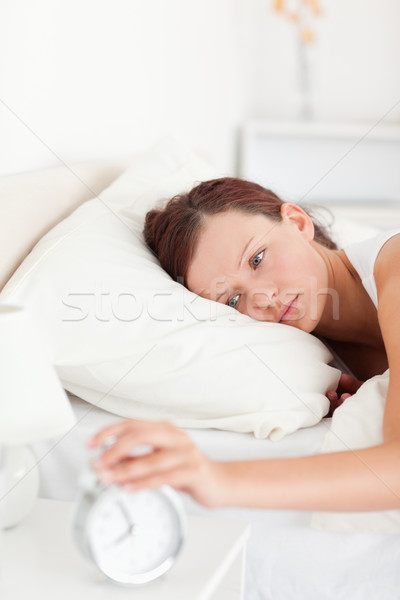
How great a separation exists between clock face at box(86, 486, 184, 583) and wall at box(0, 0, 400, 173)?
30.9 inches

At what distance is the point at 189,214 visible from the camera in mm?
1361

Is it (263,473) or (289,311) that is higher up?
(263,473)

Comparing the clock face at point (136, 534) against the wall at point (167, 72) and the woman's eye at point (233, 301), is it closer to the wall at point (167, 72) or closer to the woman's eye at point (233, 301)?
the woman's eye at point (233, 301)

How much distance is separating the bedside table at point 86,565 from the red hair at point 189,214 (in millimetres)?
566

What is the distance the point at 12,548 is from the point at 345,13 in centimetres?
336

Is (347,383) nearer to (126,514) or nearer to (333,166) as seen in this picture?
(126,514)

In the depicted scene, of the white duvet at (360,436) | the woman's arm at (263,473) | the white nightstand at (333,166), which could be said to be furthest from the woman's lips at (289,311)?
the white nightstand at (333,166)

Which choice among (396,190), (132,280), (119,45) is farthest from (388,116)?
(132,280)

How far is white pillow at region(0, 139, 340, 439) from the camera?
107 cm

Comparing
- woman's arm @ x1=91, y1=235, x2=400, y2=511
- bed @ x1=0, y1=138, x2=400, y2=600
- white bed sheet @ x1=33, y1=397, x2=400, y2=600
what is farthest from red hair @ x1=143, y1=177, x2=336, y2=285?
woman's arm @ x1=91, y1=235, x2=400, y2=511

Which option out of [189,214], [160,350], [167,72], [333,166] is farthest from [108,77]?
[333,166]

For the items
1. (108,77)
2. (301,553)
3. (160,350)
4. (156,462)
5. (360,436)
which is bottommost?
(301,553)

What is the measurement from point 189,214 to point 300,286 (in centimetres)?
26

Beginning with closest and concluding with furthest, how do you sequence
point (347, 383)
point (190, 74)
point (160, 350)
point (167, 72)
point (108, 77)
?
point (160, 350), point (347, 383), point (108, 77), point (167, 72), point (190, 74)
